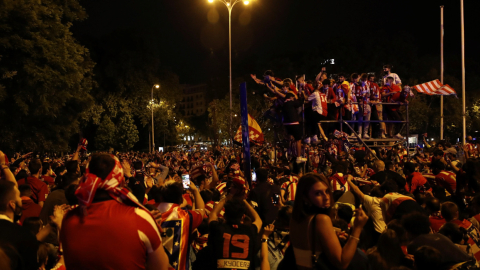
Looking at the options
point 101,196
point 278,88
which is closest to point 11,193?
point 101,196

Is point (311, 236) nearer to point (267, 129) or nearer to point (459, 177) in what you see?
point (459, 177)

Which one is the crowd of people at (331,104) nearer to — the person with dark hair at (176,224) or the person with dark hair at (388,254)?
the person with dark hair at (176,224)

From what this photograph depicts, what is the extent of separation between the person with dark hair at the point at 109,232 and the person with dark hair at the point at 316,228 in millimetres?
930

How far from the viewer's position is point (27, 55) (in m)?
20.2

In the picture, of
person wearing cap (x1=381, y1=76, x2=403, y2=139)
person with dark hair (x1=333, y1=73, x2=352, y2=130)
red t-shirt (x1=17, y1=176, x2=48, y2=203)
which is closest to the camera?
red t-shirt (x1=17, y1=176, x2=48, y2=203)

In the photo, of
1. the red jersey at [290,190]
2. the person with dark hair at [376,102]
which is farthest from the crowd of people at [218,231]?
the person with dark hair at [376,102]

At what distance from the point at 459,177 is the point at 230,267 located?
5018 mm

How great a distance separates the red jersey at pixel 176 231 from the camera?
3742mm

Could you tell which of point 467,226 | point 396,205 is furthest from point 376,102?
point 467,226

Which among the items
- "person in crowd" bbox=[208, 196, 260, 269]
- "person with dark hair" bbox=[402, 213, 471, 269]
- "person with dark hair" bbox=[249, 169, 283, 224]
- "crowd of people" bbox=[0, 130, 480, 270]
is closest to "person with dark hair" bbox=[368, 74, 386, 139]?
"person with dark hair" bbox=[249, 169, 283, 224]

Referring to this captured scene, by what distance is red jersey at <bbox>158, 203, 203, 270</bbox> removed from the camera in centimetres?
374

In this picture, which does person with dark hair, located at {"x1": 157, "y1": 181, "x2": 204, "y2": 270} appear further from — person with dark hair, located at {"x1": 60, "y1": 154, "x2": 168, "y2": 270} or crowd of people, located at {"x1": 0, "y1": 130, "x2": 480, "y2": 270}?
person with dark hair, located at {"x1": 60, "y1": 154, "x2": 168, "y2": 270}

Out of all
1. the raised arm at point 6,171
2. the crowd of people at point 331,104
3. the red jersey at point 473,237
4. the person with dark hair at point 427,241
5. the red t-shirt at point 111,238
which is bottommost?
the red jersey at point 473,237

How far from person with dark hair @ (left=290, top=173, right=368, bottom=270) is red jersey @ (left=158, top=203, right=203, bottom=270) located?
1.05 m
